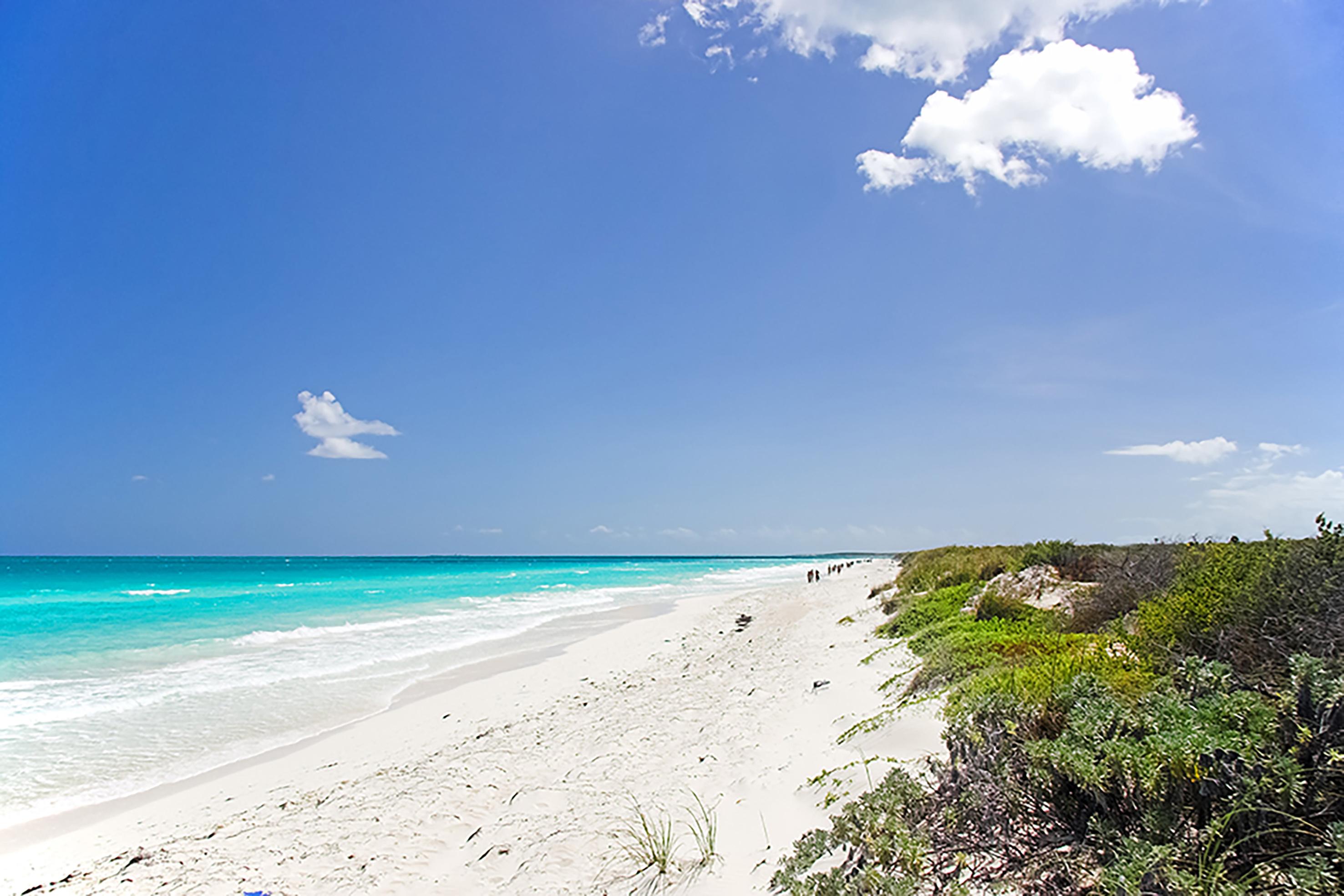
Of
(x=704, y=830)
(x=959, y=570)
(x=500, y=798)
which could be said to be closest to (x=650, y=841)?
(x=704, y=830)

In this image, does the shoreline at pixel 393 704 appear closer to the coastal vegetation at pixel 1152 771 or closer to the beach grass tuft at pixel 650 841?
the beach grass tuft at pixel 650 841

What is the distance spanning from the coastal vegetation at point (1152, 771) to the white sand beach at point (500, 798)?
1125mm

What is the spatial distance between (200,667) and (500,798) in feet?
42.2

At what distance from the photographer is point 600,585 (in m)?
49.2

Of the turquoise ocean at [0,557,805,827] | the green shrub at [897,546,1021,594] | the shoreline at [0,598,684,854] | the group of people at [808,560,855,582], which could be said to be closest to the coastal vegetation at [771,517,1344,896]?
the shoreline at [0,598,684,854]

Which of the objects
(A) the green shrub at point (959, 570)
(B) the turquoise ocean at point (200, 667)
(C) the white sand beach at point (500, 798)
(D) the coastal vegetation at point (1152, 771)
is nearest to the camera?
(D) the coastal vegetation at point (1152, 771)

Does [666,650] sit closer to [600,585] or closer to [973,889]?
[973,889]

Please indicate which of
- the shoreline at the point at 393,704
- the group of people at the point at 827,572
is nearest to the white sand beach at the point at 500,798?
the shoreline at the point at 393,704

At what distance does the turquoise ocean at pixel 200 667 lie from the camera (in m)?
9.20

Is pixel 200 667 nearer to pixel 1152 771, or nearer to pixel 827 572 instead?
pixel 1152 771

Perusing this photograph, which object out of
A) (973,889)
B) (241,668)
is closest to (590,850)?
(973,889)

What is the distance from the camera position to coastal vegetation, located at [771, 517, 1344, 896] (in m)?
2.97

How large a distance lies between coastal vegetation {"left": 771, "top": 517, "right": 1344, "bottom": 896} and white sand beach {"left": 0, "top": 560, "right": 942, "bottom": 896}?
1125 millimetres

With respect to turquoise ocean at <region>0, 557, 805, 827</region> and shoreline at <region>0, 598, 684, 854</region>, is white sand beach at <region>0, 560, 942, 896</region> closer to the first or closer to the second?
shoreline at <region>0, 598, 684, 854</region>
